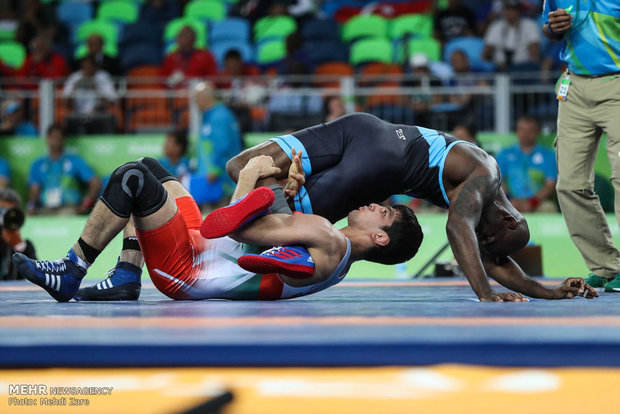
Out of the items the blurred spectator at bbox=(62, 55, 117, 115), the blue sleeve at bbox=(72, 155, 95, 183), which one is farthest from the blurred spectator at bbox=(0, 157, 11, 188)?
the blurred spectator at bbox=(62, 55, 117, 115)

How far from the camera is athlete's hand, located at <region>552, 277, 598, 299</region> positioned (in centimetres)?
307

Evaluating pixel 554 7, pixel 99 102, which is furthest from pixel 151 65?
pixel 554 7

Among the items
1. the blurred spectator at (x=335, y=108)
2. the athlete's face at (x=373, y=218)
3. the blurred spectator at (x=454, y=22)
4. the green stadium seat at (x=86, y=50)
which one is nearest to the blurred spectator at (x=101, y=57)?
the green stadium seat at (x=86, y=50)

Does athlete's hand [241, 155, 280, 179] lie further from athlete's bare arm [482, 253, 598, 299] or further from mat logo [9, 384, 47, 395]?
mat logo [9, 384, 47, 395]

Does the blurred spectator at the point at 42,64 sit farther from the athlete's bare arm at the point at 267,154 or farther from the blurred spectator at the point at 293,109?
the athlete's bare arm at the point at 267,154

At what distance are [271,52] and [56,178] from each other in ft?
10.2

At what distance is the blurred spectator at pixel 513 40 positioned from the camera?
8.36 metres

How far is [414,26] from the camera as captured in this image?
9.30m

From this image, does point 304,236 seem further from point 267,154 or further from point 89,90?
point 89,90

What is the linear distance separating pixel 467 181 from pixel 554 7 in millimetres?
1333

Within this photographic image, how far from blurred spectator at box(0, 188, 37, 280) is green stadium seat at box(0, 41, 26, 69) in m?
4.32

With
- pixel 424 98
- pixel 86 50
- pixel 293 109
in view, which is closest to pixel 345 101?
pixel 293 109

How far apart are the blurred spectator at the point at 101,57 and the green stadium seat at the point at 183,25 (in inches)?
35.9

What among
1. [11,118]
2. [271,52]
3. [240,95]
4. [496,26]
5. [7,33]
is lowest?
[11,118]
